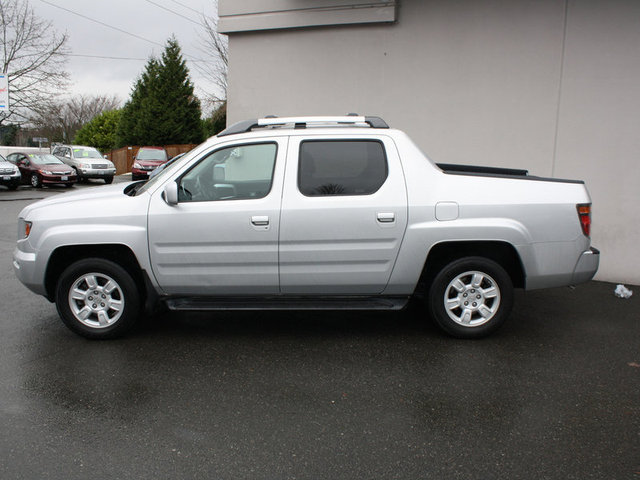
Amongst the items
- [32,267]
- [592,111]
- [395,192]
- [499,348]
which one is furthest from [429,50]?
[32,267]

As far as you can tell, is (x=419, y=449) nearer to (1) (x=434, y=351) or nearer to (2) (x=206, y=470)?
(2) (x=206, y=470)

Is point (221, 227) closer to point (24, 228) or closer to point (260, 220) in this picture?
point (260, 220)

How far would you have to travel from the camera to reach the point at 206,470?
3.04 metres

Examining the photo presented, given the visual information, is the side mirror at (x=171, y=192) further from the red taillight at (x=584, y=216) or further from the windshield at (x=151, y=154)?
the windshield at (x=151, y=154)

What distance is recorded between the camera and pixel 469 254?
504 cm

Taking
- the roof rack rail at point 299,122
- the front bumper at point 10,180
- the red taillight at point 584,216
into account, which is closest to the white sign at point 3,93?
the front bumper at point 10,180

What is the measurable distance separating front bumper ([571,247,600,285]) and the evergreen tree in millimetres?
35812

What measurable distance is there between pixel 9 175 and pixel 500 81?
1990 cm

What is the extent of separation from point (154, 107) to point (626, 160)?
35.2m

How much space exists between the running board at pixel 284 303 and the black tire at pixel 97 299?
0.37 meters

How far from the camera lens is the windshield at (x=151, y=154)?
2823cm

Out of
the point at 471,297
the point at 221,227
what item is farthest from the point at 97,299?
the point at 471,297

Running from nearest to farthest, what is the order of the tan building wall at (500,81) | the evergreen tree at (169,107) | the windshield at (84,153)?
the tan building wall at (500,81) → the windshield at (84,153) → the evergreen tree at (169,107)

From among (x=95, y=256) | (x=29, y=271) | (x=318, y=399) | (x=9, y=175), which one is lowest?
(x=318, y=399)
